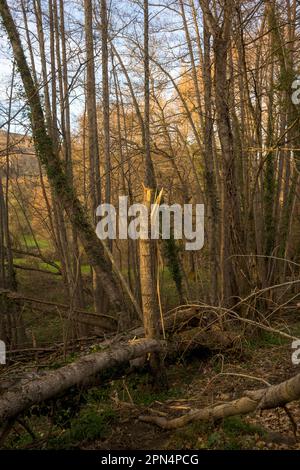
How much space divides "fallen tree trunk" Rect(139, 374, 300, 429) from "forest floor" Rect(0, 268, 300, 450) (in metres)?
0.07

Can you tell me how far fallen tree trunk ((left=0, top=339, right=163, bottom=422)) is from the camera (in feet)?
12.6

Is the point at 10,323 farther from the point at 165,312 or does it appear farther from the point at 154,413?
the point at 154,413

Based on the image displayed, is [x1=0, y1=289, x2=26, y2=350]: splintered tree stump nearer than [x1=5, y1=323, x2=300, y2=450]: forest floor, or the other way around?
[x1=5, y1=323, x2=300, y2=450]: forest floor

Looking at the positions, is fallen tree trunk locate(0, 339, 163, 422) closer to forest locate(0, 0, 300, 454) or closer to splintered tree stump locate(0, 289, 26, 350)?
forest locate(0, 0, 300, 454)

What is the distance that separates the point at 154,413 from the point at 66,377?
1034 mm

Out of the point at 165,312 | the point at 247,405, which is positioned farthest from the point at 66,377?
the point at 165,312

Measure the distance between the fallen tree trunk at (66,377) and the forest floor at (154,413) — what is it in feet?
0.61

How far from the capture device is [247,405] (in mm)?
3590

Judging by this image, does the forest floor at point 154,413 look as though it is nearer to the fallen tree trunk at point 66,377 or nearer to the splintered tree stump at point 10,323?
the fallen tree trunk at point 66,377

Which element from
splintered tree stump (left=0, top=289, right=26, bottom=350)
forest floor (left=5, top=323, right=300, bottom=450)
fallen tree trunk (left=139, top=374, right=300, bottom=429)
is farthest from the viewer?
splintered tree stump (left=0, top=289, right=26, bottom=350)

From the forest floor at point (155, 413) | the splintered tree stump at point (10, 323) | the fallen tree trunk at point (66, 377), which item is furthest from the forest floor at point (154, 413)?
the splintered tree stump at point (10, 323)

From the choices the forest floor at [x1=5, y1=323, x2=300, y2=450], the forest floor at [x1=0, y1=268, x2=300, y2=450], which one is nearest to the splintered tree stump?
the forest floor at [x1=0, y1=268, x2=300, y2=450]
